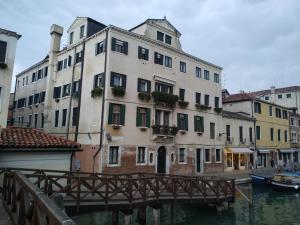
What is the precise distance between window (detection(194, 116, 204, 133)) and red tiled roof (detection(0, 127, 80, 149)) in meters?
16.4

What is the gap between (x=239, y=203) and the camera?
19.3 metres

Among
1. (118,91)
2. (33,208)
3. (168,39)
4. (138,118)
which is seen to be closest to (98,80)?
(118,91)

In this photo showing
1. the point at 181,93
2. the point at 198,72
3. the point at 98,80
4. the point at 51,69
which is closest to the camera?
the point at 98,80

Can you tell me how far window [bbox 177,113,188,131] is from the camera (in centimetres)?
2667

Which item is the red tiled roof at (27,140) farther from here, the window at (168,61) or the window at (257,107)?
the window at (257,107)

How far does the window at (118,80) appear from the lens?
21855mm

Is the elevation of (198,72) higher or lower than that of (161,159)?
higher

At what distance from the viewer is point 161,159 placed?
24969 mm

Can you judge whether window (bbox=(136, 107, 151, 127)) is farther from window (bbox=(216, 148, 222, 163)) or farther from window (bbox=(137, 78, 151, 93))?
window (bbox=(216, 148, 222, 163))

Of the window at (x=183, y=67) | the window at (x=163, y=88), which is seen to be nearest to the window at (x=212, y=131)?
the window at (x=183, y=67)

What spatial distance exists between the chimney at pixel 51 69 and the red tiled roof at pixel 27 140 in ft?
40.0

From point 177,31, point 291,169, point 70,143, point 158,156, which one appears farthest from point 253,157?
point 70,143

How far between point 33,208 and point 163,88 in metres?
21.8

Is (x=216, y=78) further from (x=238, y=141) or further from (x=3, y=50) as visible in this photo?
(x=3, y=50)
